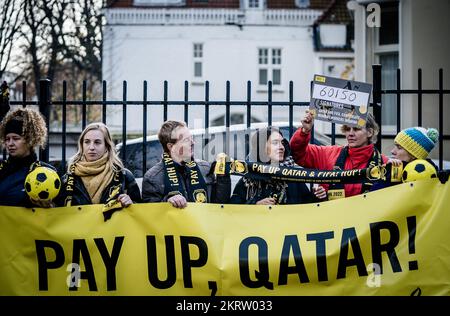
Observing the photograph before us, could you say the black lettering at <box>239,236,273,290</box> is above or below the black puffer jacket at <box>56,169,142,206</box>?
below

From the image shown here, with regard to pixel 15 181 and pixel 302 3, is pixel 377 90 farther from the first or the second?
pixel 302 3

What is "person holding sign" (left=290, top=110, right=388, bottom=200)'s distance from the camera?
5.56 m

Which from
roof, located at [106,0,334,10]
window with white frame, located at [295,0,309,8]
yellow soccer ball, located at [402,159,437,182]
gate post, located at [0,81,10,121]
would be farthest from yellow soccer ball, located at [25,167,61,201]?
window with white frame, located at [295,0,309,8]

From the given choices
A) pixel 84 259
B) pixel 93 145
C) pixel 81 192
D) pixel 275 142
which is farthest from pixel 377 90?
pixel 84 259

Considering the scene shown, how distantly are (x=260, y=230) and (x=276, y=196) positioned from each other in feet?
1.20

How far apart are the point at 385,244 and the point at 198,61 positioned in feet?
93.4

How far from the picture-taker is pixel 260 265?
16.7 ft

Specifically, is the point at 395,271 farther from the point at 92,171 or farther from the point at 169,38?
the point at 169,38

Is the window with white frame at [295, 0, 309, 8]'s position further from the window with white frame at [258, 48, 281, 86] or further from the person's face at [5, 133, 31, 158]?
the person's face at [5, 133, 31, 158]

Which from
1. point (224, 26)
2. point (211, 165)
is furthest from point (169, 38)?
point (211, 165)

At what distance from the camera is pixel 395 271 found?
5.04 m

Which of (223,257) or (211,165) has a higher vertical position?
(211,165)
